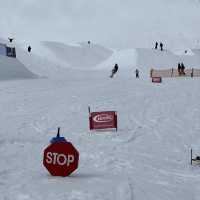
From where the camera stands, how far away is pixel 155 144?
16.0m

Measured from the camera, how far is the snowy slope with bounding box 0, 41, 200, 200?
9.23 m

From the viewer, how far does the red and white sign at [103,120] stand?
57.2 ft

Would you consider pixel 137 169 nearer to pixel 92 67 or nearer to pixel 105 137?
pixel 105 137

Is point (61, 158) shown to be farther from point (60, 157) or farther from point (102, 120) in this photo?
point (102, 120)

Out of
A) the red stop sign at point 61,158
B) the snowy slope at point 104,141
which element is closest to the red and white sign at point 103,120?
the snowy slope at point 104,141

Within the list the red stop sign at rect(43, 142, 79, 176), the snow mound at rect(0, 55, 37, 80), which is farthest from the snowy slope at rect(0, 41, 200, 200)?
the snow mound at rect(0, 55, 37, 80)

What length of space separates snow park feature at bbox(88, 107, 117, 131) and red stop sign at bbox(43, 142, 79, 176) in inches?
305

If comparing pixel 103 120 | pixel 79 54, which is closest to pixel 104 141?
pixel 103 120

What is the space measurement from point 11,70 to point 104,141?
1141 inches

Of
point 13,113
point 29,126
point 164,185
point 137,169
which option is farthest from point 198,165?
point 13,113

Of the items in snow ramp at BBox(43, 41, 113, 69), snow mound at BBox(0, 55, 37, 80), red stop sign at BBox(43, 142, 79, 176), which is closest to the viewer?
red stop sign at BBox(43, 142, 79, 176)

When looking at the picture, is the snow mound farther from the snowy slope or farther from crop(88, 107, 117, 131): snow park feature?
crop(88, 107, 117, 131): snow park feature

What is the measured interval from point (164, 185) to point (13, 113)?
42.7 feet

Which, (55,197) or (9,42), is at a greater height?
(9,42)
